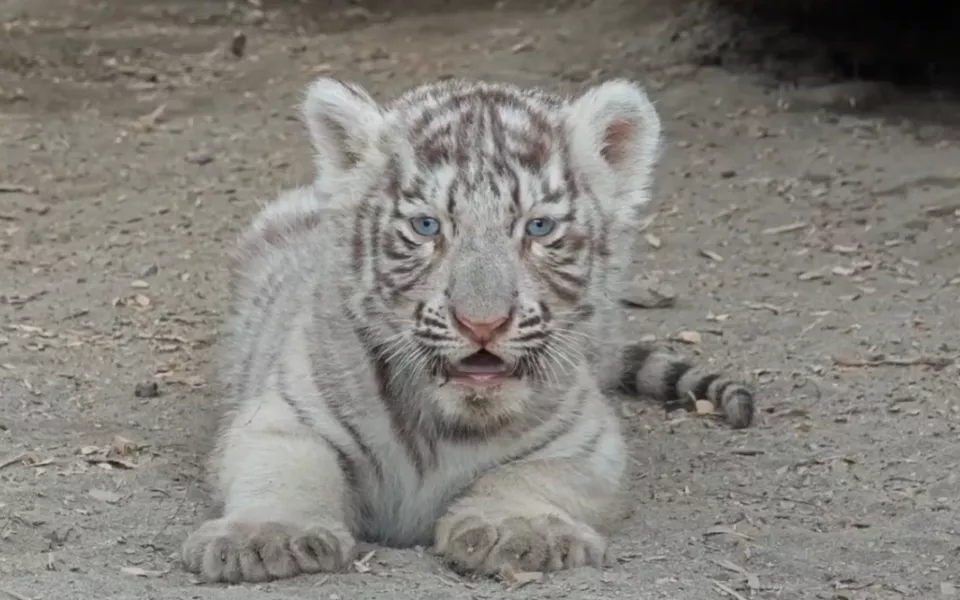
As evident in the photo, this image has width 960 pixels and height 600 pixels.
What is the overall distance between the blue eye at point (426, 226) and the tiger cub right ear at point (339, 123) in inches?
13.7

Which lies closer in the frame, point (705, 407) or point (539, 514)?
point (539, 514)

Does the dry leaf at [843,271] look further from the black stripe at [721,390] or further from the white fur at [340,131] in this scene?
the white fur at [340,131]

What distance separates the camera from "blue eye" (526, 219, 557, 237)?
3402 millimetres

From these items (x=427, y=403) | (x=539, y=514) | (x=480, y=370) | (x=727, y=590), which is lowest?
(x=727, y=590)

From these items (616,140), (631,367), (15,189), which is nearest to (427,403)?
(616,140)

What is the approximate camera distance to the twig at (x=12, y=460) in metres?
3.85

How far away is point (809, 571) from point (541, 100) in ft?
4.38

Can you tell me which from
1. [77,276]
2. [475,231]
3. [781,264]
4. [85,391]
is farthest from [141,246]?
[475,231]

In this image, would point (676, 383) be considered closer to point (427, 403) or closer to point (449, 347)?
point (427, 403)

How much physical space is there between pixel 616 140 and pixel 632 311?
1.89 meters

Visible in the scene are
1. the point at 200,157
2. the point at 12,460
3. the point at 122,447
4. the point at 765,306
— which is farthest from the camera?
the point at 200,157

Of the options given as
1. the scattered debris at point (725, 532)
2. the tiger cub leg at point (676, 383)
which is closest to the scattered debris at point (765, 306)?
the tiger cub leg at point (676, 383)

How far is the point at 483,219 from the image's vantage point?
11.0 feet

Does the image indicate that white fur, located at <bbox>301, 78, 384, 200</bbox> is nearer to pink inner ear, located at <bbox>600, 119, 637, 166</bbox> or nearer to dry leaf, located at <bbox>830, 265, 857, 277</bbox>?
pink inner ear, located at <bbox>600, 119, 637, 166</bbox>
